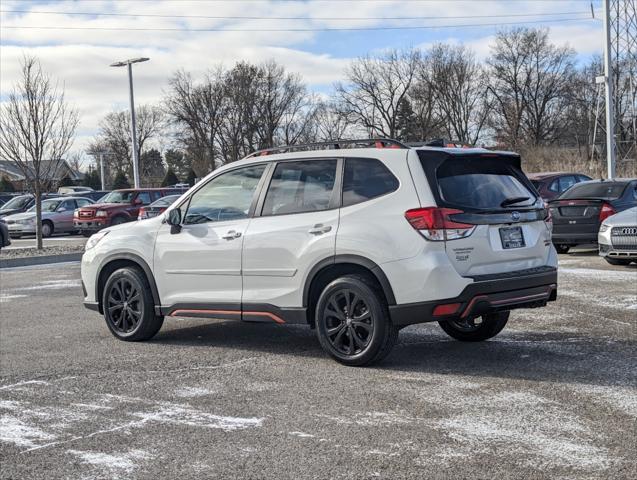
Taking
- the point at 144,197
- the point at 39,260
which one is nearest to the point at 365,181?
the point at 39,260

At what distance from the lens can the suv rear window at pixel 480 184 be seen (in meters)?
6.79

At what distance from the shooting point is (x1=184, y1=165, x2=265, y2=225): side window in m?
7.81

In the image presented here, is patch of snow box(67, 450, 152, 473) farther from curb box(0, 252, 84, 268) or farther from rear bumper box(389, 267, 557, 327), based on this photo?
curb box(0, 252, 84, 268)

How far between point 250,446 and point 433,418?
1248mm

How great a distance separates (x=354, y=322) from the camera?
692 cm

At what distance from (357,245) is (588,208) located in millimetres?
10254

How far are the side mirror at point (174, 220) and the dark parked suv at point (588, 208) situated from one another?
394 inches

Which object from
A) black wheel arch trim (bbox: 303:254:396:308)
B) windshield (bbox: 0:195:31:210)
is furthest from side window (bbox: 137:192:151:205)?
black wheel arch trim (bbox: 303:254:396:308)

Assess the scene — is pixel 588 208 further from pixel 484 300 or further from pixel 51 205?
pixel 51 205

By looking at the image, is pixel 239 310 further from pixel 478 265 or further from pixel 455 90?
pixel 455 90

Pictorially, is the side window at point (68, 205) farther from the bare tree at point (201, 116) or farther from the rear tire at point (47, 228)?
the bare tree at point (201, 116)

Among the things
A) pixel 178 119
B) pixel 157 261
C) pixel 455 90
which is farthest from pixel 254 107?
pixel 157 261

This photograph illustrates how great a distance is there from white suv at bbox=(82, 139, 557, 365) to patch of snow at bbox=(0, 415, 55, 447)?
2482mm

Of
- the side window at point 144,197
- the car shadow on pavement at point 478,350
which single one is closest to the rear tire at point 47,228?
the side window at point 144,197
